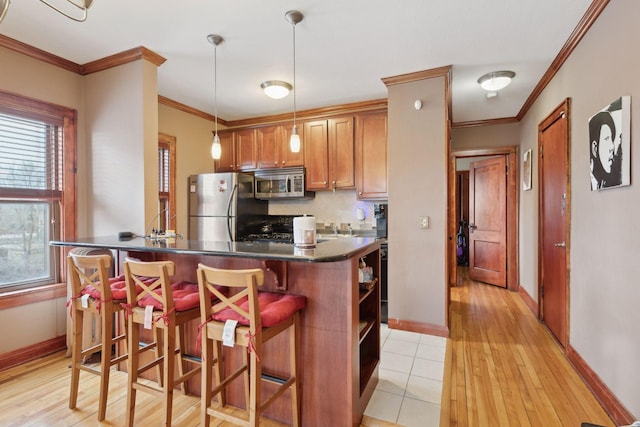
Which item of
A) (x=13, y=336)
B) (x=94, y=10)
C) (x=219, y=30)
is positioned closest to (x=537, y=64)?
(x=219, y=30)

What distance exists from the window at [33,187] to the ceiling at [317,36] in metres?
0.57

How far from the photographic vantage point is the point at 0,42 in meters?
2.46

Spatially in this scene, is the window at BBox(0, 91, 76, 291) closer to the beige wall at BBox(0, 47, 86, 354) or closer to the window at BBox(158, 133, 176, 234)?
the beige wall at BBox(0, 47, 86, 354)

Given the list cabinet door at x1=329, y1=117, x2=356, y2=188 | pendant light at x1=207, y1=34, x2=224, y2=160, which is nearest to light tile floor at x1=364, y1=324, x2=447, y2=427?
cabinet door at x1=329, y1=117, x2=356, y2=188

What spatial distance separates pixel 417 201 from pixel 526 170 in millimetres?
2067

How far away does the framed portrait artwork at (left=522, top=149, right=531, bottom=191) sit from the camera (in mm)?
4101

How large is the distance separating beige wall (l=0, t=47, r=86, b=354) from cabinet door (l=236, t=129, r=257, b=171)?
1.99 meters

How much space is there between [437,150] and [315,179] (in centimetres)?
166

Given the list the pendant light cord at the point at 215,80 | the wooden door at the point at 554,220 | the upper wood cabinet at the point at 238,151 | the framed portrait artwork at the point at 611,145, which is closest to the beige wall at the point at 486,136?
the wooden door at the point at 554,220

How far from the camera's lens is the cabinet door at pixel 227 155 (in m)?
4.74

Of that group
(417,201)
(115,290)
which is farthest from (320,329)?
(417,201)

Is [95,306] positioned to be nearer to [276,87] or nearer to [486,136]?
[276,87]

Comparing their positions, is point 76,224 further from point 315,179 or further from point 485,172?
point 485,172

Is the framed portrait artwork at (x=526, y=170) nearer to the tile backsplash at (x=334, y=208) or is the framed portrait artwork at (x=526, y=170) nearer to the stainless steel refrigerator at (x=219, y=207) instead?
the tile backsplash at (x=334, y=208)
